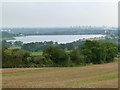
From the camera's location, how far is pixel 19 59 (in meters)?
17.4

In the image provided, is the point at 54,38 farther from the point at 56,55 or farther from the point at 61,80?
the point at 61,80

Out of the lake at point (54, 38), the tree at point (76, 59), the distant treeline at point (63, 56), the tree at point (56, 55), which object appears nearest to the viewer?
the distant treeline at point (63, 56)

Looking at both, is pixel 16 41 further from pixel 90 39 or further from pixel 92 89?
pixel 92 89

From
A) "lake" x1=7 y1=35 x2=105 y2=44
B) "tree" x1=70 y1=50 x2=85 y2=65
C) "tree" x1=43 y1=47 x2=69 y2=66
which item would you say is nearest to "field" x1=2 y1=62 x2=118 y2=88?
"lake" x1=7 y1=35 x2=105 y2=44

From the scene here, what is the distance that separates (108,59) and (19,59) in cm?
701

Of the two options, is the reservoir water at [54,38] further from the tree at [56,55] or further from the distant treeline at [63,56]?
the tree at [56,55]

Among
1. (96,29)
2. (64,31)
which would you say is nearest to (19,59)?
(64,31)

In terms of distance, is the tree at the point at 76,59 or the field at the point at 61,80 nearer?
the field at the point at 61,80

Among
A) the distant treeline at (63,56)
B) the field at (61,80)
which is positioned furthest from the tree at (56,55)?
the field at (61,80)

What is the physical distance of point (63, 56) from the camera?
60.9 feet

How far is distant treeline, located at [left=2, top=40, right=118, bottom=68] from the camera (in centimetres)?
1686

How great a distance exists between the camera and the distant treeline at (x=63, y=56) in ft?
55.3

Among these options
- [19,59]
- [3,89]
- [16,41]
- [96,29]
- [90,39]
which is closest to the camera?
[3,89]

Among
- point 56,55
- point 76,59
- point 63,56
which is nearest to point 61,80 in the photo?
point 63,56
